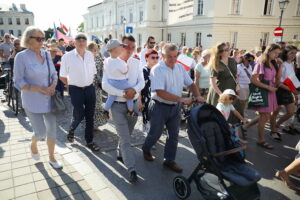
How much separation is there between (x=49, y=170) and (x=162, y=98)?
6.82 feet

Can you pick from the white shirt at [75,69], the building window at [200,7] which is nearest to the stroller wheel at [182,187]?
the white shirt at [75,69]

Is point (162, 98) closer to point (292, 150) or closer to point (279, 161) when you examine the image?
point (279, 161)

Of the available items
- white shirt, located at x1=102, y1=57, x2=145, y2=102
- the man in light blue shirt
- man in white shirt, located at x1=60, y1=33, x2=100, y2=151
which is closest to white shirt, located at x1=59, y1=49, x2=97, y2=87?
man in white shirt, located at x1=60, y1=33, x2=100, y2=151

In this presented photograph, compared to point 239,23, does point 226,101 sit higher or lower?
lower

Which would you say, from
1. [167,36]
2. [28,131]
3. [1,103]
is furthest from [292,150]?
[167,36]

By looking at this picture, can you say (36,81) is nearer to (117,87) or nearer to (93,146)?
(117,87)

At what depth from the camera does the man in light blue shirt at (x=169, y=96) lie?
10.8ft

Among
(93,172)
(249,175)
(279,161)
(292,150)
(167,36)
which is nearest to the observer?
(249,175)

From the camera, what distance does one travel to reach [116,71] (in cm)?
334

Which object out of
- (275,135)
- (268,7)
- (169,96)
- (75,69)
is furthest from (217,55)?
(268,7)

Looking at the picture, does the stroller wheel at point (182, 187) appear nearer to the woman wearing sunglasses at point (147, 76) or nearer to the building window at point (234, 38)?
the woman wearing sunglasses at point (147, 76)

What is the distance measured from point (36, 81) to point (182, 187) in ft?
8.21

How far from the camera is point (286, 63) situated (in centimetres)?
537

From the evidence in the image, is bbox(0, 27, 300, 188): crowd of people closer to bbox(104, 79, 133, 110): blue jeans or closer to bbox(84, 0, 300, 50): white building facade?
bbox(104, 79, 133, 110): blue jeans
